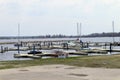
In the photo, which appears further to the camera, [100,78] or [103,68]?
[103,68]

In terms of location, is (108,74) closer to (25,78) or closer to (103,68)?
(103,68)

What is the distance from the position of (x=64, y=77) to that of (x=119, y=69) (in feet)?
17.5

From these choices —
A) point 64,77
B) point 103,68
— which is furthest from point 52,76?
point 103,68

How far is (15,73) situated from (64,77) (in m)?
3.93

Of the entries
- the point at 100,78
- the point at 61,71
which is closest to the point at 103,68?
the point at 61,71

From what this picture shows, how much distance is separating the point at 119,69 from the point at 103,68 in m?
1.31

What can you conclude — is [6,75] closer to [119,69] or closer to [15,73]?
[15,73]

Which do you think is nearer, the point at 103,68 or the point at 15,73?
the point at 15,73

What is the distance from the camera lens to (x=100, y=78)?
2064 cm

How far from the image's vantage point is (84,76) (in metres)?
21.8

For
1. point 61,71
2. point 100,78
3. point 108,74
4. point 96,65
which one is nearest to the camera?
point 100,78

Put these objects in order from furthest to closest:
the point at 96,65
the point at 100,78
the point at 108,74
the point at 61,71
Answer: the point at 96,65, the point at 61,71, the point at 108,74, the point at 100,78

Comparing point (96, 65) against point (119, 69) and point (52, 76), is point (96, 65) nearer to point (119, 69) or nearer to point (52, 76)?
point (119, 69)

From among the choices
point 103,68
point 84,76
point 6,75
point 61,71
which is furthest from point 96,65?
point 6,75
